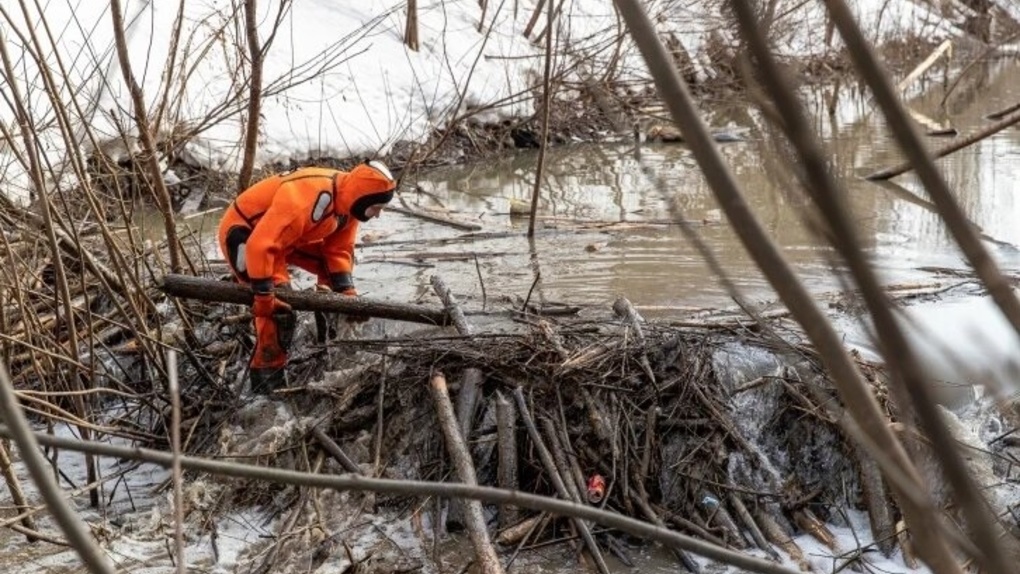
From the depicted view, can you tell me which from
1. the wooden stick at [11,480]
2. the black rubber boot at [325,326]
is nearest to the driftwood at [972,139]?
the black rubber boot at [325,326]

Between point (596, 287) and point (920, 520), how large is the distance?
6.94 m

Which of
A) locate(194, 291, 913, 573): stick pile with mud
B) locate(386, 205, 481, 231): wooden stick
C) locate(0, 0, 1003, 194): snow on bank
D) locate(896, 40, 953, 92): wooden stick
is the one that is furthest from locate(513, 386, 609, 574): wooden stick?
locate(896, 40, 953, 92): wooden stick

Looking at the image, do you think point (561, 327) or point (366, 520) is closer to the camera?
point (366, 520)

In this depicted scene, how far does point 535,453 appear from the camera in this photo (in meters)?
4.95

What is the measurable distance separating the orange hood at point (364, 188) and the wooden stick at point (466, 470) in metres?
1.03

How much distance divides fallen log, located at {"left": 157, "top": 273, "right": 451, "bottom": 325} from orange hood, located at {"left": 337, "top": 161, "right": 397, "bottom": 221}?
471 mm

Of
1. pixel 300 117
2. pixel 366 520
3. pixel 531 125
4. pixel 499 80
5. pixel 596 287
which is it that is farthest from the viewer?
pixel 499 80

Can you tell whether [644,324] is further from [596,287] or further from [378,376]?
[596,287]

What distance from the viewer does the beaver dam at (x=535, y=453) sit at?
4.63 metres

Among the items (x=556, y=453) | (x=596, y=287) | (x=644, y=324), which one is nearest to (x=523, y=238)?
(x=596, y=287)

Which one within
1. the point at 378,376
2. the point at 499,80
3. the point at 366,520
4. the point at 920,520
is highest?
the point at 499,80

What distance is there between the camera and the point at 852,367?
0.68 m

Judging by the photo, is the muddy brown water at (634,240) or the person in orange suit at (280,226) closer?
the person in orange suit at (280,226)

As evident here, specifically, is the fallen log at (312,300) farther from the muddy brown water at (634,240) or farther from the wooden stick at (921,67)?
the wooden stick at (921,67)
